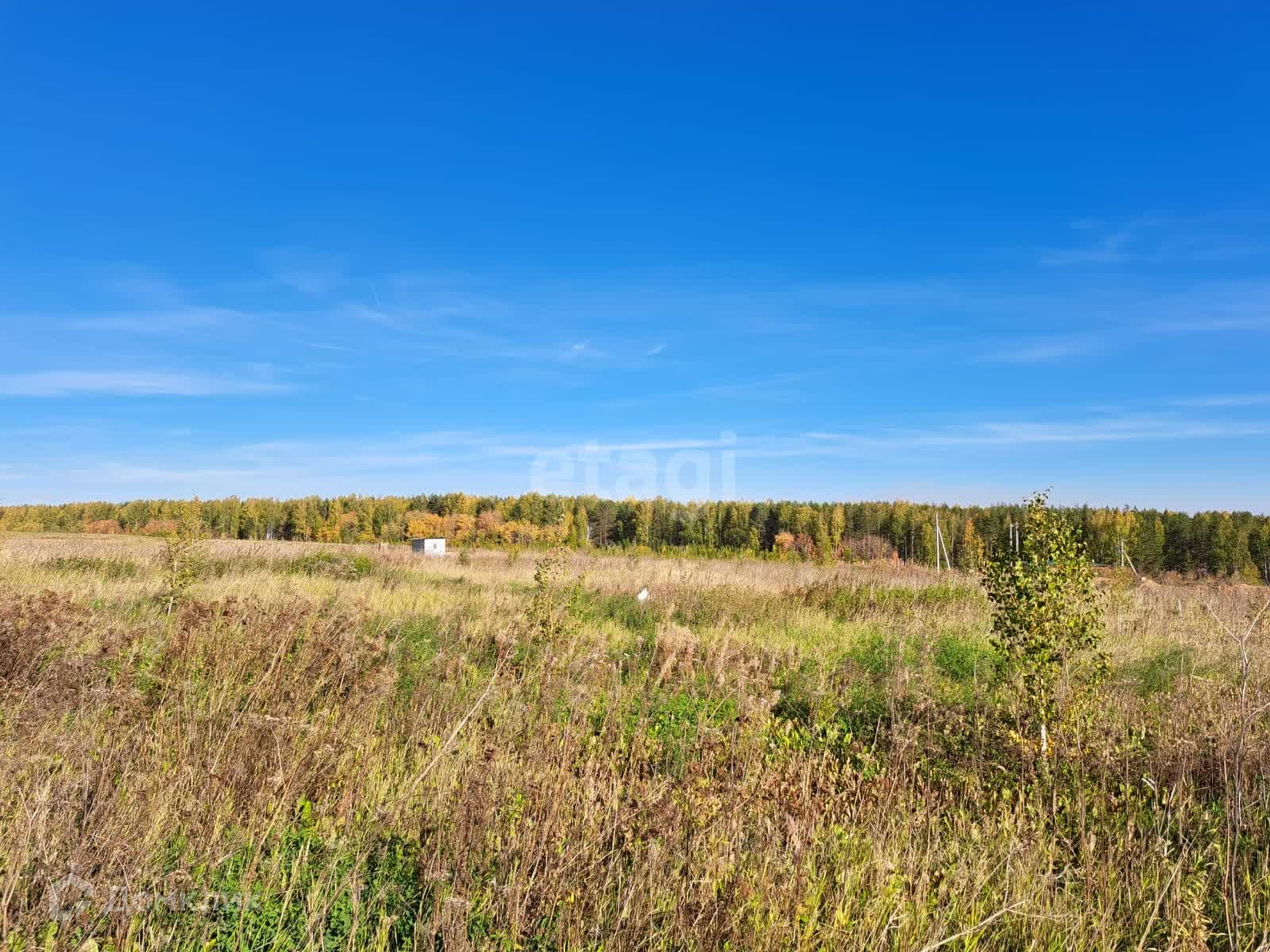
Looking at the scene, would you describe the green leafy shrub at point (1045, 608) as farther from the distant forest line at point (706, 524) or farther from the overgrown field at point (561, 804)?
the distant forest line at point (706, 524)

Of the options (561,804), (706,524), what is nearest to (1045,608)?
(561,804)

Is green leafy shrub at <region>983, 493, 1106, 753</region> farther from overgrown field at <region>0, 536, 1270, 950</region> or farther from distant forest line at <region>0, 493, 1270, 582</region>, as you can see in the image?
distant forest line at <region>0, 493, 1270, 582</region>

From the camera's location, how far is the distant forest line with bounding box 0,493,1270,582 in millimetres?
52750

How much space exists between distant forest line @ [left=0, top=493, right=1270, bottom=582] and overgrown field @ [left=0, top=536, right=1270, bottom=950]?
31.8m

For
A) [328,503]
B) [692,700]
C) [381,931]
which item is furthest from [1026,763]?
[328,503]

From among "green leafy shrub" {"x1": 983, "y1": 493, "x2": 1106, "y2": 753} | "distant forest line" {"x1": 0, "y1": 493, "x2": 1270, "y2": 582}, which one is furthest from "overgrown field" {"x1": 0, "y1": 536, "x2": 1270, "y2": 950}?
"distant forest line" {"x1": 0, "y1": 493, "x2": 1270, "y2": 582}

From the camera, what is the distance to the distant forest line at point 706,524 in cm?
5275

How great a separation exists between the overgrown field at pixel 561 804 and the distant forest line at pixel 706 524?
3180 cm

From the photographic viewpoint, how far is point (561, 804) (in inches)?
121

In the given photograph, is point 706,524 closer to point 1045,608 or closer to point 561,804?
point 1045,608

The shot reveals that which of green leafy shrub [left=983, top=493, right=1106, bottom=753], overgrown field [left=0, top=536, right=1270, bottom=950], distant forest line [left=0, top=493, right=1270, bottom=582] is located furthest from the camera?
distant forest line [left=0, top=493, right=1270, bottom=582]

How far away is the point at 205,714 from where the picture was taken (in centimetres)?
428

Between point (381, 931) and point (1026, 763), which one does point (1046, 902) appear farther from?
point (381, 931)

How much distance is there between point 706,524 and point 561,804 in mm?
74168
